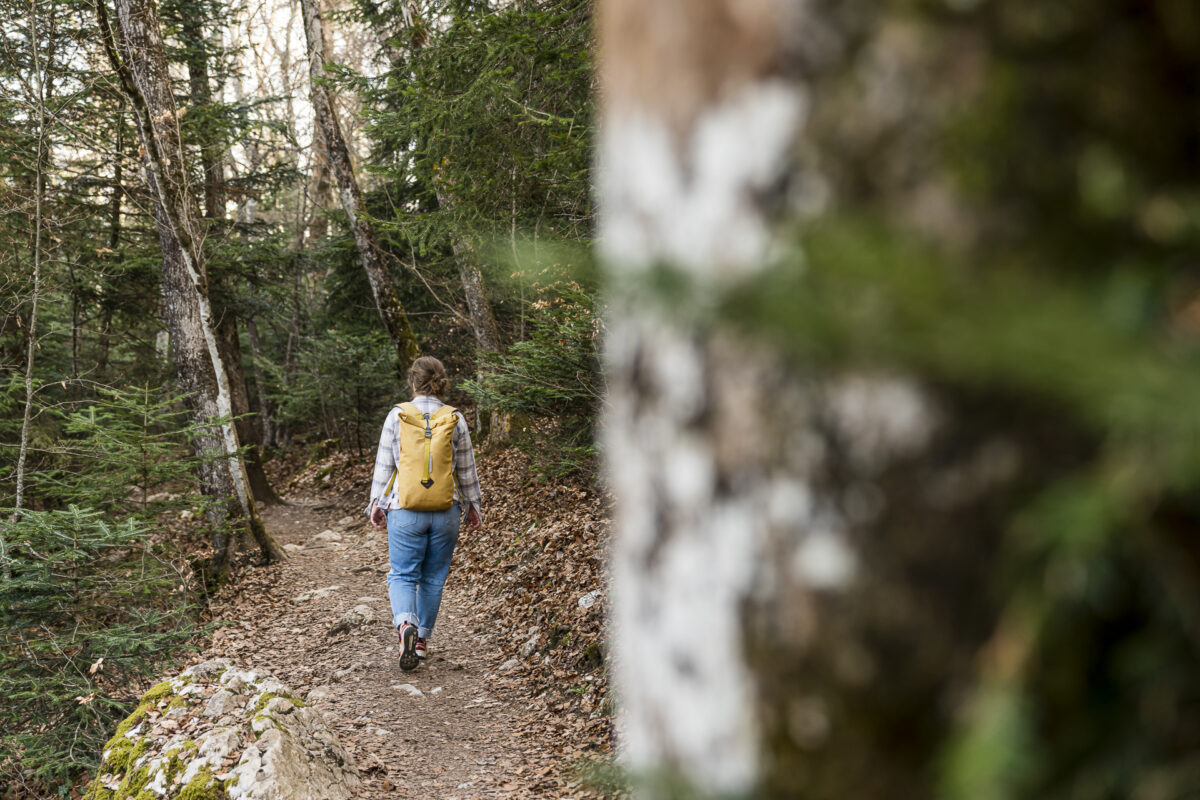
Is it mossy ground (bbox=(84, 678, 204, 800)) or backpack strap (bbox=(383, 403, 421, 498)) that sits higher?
backpack strap (bbox=(383, 403, 421, 498))

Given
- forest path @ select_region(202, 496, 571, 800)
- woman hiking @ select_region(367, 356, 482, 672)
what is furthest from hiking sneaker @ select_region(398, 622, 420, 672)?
forest path @ select_region(202, 496, 571, 800)

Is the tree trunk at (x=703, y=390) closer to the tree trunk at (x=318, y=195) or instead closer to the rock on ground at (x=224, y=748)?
the rock on ground at (x=224, y=748)

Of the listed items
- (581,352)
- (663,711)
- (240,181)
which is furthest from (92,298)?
(663,711)

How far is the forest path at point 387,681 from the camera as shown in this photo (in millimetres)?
4582

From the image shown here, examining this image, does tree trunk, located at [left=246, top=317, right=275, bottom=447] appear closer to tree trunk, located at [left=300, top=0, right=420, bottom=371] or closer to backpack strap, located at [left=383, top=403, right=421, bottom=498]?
tree trunk, located at [left=300, top=0, right=420, bottom=371]

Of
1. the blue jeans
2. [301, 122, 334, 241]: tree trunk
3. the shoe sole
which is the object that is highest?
[301, 122, 334, 241]: tree trunk

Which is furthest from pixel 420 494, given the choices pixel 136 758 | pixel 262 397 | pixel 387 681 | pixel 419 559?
pixel 262 397

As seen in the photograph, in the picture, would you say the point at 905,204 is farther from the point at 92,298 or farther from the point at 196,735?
the point at 92,298

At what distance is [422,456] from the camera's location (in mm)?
5668

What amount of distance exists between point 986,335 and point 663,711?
59 centimetres

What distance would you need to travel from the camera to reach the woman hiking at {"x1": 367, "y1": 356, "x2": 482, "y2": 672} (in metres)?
5.68

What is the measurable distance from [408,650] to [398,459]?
1.71 m

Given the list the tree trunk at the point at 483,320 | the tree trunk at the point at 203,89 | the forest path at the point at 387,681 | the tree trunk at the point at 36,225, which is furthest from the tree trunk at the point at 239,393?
the tree trunk at the point at 36,225

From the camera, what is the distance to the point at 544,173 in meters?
5.88
